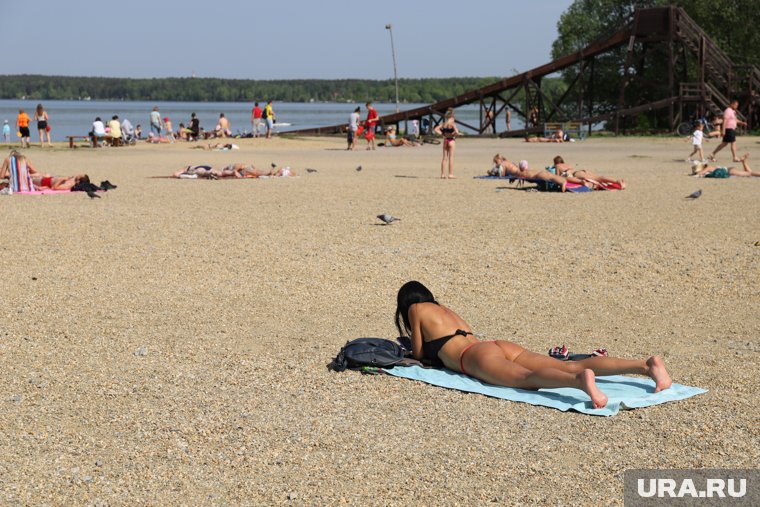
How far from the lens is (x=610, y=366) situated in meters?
6.09

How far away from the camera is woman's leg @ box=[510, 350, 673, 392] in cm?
597

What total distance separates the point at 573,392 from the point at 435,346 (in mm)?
991

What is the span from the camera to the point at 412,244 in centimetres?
1174

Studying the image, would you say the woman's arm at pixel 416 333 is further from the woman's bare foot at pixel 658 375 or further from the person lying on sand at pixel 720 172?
the person lying on sand at pixel 720 172

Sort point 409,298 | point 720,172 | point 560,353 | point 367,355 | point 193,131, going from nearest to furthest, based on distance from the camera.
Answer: point 367,355 → point 560,353 → point 409,298 → point 720,172 → point 193,131

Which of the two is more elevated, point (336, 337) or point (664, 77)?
point (664, 77)

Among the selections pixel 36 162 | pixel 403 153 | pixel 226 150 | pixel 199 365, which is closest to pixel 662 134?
pixel 403 153

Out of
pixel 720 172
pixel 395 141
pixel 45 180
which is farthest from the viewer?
pixel 395 141

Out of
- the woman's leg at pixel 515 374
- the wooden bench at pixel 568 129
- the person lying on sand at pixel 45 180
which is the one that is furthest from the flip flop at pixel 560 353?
the wooden bench at pixel 568 129

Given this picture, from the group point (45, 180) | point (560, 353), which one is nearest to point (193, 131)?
point (45, 180)

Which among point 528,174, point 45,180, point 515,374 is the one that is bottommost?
point 515,374

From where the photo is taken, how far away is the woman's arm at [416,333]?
6.72 meters

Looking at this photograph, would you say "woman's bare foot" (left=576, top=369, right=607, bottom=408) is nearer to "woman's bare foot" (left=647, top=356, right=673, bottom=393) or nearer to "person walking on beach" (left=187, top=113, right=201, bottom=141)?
"woman's bare foot" (left=647, top=356, right=673, bottom=393)

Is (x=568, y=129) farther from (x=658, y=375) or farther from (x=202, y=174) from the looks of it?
(x=658, y=375)
